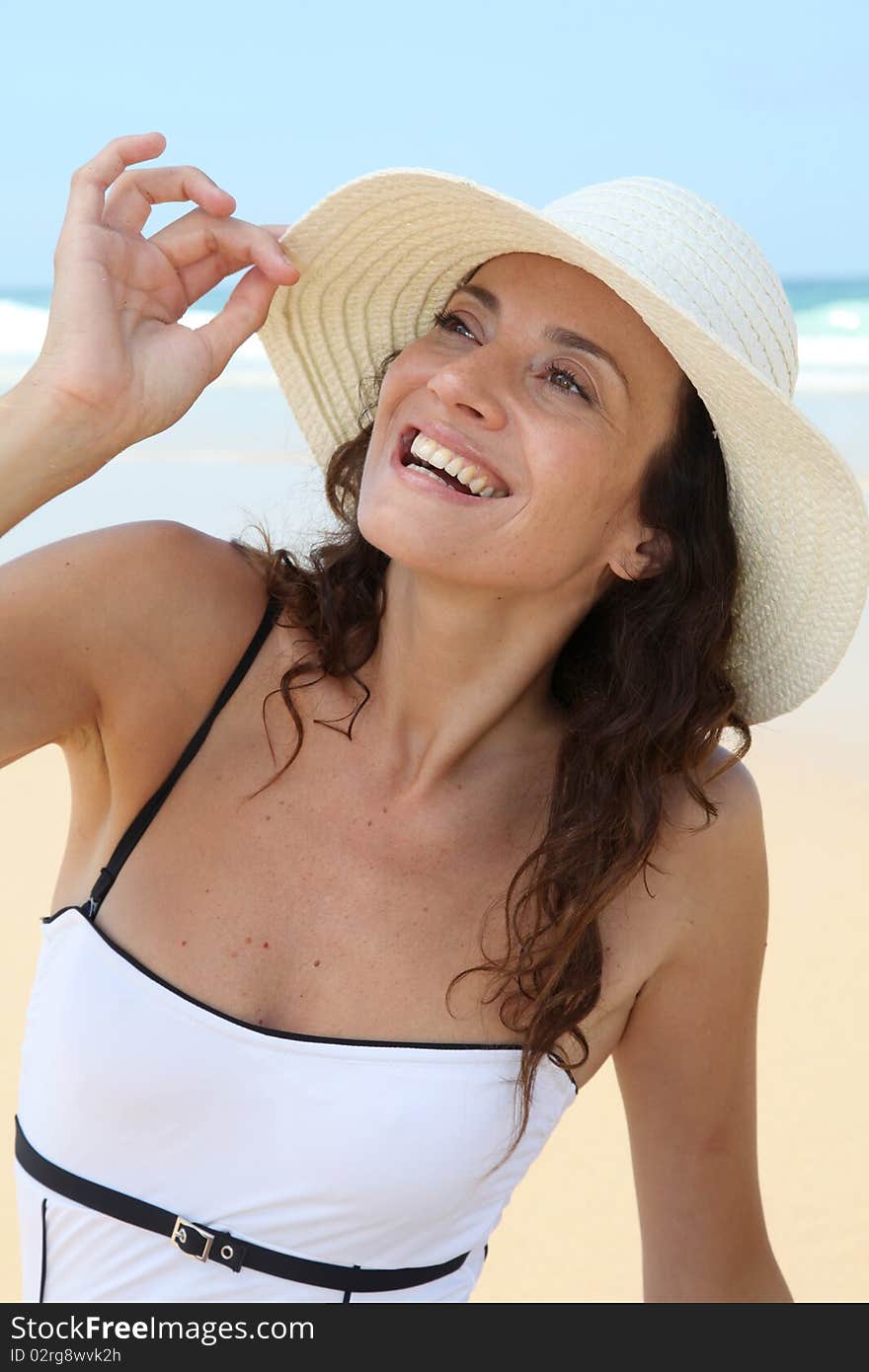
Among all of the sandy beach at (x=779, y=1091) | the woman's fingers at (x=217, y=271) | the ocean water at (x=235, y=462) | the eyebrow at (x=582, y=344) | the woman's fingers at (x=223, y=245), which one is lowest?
the sandy beach at (x=779, y=1091)

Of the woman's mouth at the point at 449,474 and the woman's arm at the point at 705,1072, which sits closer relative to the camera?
the woman's mouth at the point at 449,474

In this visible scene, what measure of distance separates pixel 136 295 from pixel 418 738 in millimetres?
807

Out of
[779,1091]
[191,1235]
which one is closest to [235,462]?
[779,1091]

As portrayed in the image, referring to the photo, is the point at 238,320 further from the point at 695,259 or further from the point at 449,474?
the point at 695,259

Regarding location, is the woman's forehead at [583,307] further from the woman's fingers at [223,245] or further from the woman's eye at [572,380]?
the woman's fingers at [223,245]

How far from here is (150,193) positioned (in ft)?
6.90

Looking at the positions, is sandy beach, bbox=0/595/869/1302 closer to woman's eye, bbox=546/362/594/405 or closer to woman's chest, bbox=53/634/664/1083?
woman's chest, bbox=53/634/664/1083

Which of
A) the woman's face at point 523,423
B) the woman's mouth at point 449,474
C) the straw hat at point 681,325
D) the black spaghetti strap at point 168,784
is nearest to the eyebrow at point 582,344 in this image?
the woman's face at point 523,423

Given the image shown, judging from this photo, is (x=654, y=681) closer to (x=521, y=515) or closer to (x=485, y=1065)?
(x=521, y=515)

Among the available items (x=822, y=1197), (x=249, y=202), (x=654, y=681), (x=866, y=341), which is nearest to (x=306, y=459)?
(x=822, y=1197)

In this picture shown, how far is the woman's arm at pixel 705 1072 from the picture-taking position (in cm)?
237

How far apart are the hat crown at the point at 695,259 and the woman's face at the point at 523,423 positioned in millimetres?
101

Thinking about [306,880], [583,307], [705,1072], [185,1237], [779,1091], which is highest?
[583,307]

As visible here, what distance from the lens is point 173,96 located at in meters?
34.8
